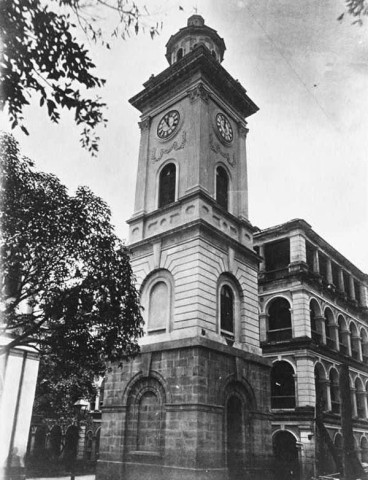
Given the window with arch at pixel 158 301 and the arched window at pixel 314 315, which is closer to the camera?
the window with arch at pixel 158 301

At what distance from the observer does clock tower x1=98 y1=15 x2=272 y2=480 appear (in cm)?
1592

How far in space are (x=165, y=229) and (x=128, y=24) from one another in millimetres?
13560

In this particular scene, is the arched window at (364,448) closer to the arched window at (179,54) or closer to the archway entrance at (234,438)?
the archway entrance at (234,438)

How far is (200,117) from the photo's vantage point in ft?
68.3

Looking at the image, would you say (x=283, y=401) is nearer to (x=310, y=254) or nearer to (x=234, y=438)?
(x=310, y=254)

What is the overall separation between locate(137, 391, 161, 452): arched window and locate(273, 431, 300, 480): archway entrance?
1159cm

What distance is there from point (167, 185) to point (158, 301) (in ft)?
18.3

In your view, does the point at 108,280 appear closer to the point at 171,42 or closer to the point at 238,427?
the point at 238,427

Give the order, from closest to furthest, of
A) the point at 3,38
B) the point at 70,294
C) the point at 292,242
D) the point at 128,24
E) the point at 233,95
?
the point at 3,38 < the point at 128,24 < the point at 70,294 < the point at 233,95 < the point at 292,242

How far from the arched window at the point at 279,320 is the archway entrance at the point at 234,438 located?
11.3m

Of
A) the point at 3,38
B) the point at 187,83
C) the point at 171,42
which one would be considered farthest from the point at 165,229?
the point at 3,38

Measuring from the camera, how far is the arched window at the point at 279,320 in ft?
94.2

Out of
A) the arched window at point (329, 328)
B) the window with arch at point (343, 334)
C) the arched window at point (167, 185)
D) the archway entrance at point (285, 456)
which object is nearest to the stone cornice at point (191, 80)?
the arched window at point (167, 185)

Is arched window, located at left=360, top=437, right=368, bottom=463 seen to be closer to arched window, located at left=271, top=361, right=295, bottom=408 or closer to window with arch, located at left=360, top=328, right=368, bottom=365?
window with arch, located at left=360, top=328, right=368, bottom=365
